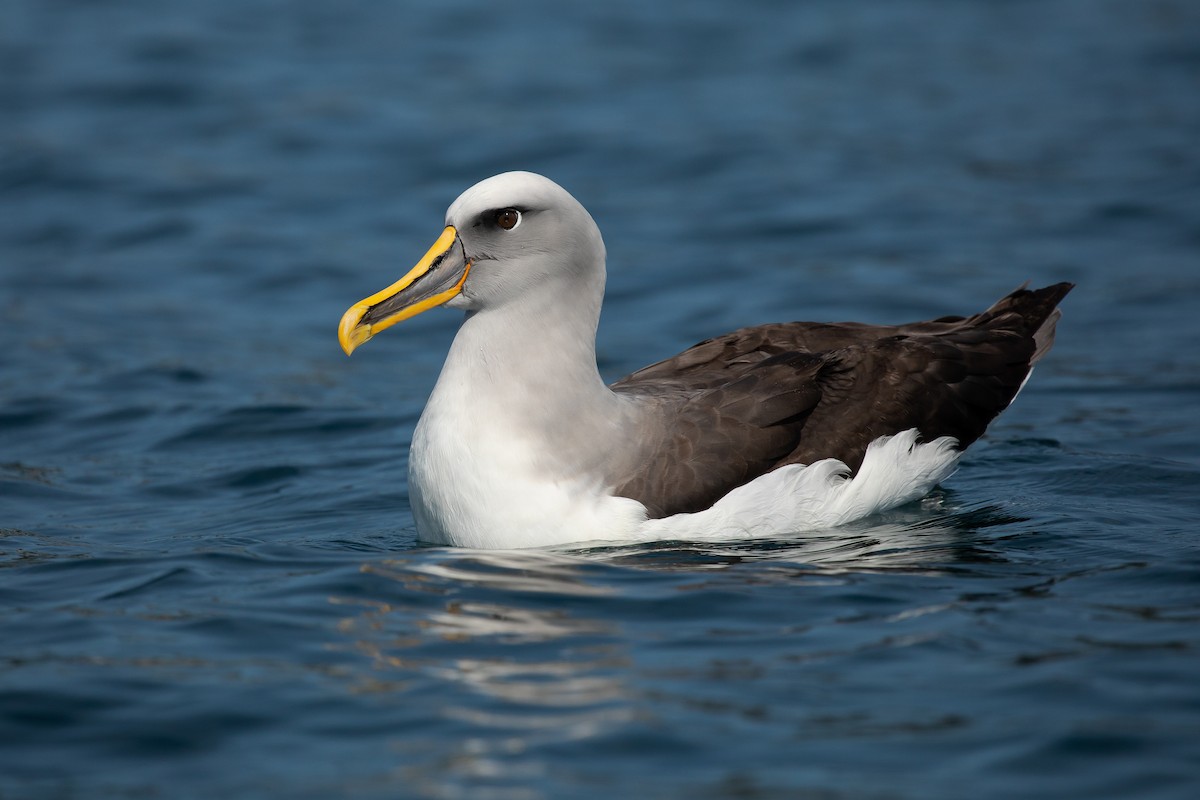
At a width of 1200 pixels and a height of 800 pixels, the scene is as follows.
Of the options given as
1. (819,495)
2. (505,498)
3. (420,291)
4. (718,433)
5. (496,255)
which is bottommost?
(819,495)

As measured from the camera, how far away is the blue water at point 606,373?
633cm

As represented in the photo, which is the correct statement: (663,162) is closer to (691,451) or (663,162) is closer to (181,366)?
(181,366)

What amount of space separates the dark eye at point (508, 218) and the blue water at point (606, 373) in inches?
67.8

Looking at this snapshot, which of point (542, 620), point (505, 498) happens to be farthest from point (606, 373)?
point (542, 620)

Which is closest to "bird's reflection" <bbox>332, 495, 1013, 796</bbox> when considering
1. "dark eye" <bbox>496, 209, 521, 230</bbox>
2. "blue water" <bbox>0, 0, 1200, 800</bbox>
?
"blue water" <bbox>0, 0, 1200, 800</bbox>

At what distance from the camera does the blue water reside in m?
6.33

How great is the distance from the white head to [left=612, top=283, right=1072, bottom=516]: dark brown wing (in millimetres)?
952

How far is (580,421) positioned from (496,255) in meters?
0.97

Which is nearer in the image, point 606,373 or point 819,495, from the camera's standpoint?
point 819,495

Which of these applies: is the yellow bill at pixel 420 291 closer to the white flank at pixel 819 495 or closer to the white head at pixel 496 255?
the white head at pixel 496 255

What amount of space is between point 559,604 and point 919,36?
1656 centimetres

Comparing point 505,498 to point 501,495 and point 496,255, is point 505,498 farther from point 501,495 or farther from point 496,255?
point 496,255

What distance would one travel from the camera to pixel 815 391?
29.5ft

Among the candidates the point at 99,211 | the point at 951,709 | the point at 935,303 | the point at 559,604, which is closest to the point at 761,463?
the point at 559,604
